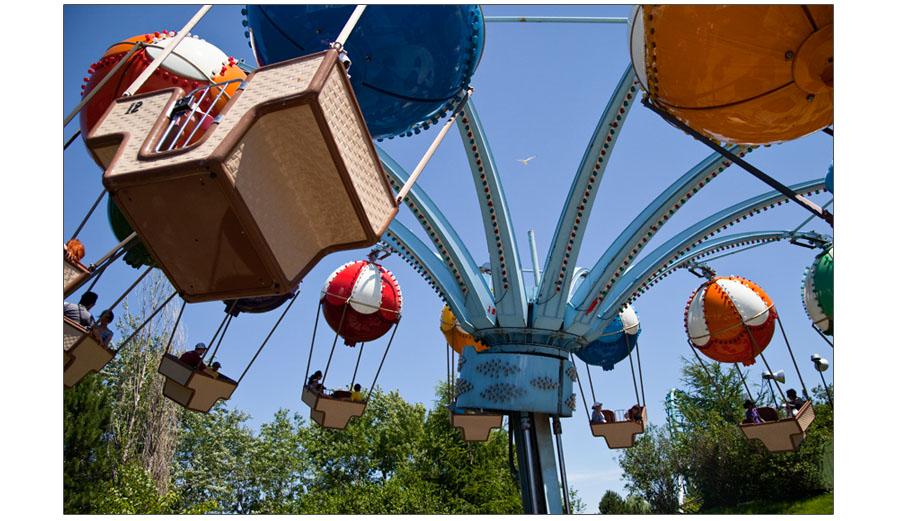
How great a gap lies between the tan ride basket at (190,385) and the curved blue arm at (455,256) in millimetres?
2310

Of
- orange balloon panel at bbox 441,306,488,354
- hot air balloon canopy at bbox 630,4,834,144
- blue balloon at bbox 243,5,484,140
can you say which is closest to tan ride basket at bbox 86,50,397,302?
blue balloon at bbox 243,5,484,140

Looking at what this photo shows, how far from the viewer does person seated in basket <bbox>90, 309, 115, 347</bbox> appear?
14.4ft

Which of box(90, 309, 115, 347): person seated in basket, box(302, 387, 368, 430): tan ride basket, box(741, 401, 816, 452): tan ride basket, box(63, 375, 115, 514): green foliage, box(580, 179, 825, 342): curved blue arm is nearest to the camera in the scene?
box(90, 309, 115, 347): person seated in basket

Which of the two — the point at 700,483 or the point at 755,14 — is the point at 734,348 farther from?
the point at 700,483

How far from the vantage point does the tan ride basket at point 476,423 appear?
21.7ft

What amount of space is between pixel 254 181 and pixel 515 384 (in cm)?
479

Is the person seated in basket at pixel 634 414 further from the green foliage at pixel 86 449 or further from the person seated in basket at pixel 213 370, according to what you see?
the green foliage at pixel 86 449

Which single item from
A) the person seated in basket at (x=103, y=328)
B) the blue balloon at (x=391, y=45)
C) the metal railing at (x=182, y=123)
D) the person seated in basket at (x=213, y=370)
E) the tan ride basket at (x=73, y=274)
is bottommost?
the person seated in basket at (x=213, y=370)

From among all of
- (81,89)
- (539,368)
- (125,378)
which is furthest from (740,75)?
(125,378)

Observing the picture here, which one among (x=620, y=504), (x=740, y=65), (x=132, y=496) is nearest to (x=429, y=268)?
(x=740, y=65)

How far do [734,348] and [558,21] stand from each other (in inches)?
142

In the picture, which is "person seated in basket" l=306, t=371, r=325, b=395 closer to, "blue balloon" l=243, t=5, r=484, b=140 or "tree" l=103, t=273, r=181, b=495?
"blue balloon" l=243, t=5, r=484, b=140

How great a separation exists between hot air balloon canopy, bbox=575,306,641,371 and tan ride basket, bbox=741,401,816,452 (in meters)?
1.93

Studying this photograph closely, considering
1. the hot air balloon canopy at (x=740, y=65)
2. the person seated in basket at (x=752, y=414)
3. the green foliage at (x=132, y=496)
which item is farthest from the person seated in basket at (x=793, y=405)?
the green foliage at (x=132, y=496)
